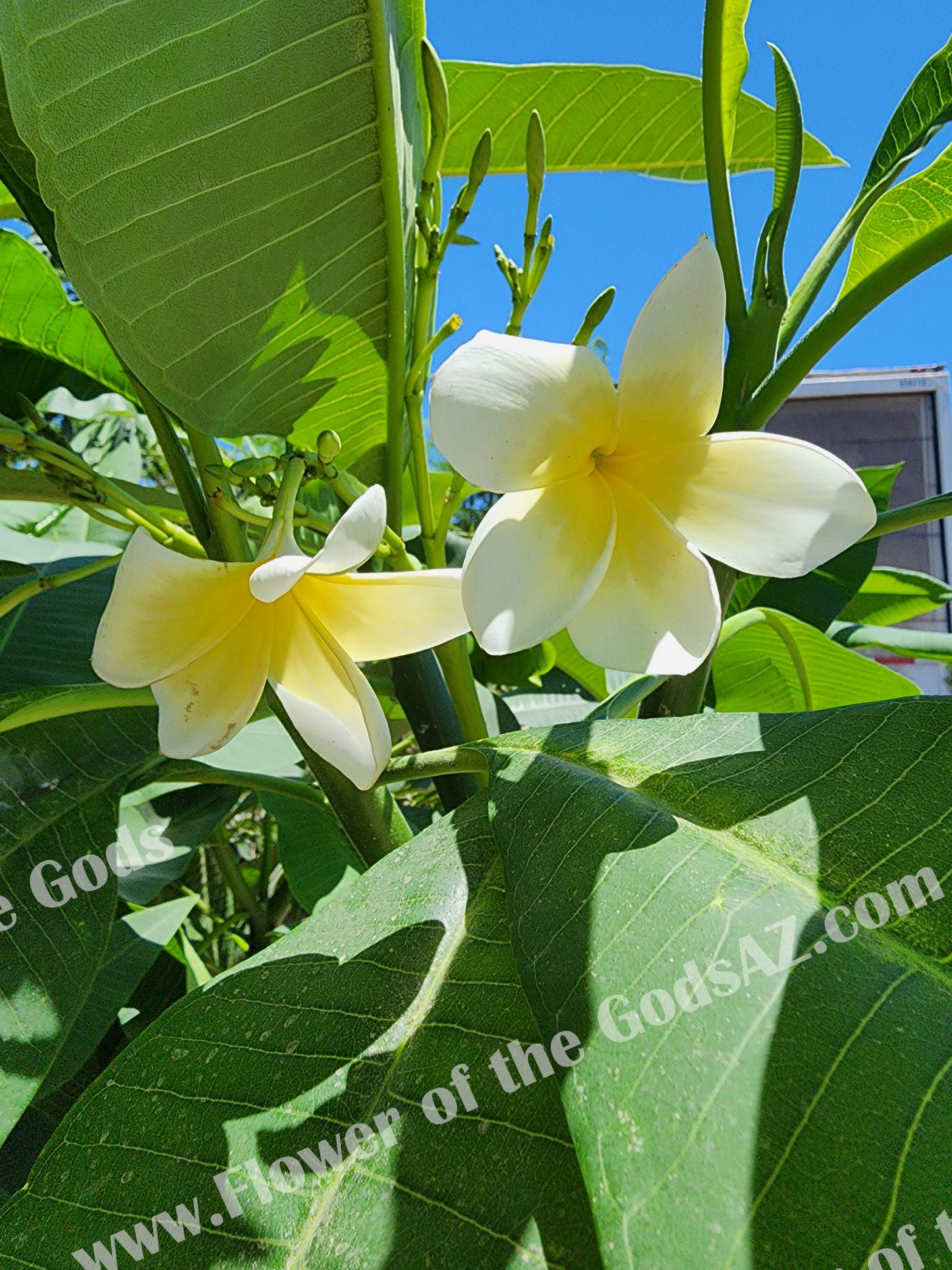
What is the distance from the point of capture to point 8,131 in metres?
0.65

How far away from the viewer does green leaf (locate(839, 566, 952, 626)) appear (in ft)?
4.57

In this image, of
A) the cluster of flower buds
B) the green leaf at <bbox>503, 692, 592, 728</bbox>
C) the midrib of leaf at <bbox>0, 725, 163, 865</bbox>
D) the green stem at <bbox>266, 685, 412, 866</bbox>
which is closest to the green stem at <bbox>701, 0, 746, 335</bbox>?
the cluster of flower buds

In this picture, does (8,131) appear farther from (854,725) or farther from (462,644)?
(854,725)

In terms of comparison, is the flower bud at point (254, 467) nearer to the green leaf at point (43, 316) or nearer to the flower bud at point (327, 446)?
the flower bud at point (327, 446)

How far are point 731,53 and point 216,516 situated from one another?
50cm

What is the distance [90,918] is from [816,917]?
0.53m

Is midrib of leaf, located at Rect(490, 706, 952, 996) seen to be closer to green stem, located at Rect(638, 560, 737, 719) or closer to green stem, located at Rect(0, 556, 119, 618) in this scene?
green stem, located at Rect(638, 560, 737, 719)

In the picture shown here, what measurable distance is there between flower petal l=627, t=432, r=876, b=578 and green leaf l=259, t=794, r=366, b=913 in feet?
2.30

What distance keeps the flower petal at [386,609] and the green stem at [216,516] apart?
2.8 inches

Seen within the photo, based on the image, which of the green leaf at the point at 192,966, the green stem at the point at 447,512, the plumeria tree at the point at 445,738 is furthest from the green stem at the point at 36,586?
the green leaf at the point at 192,966

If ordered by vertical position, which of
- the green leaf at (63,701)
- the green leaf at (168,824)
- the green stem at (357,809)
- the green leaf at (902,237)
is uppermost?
the green leaf at (902,237)

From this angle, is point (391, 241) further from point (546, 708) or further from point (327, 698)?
point (546, 708)

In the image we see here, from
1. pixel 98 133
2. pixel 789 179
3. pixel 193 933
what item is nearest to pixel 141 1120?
pixel 98 133

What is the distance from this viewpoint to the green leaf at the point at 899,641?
116cm
